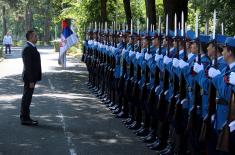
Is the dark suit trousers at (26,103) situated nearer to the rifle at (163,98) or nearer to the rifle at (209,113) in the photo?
the rifle at (163,98)

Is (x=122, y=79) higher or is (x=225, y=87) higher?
(x=225, y=87)

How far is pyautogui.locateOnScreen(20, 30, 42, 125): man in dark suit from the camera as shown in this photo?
1199cm

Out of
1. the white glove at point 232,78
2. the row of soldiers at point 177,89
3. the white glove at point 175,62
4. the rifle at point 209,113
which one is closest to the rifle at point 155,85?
the row of soldiers at point 177,89

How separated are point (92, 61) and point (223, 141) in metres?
12.8

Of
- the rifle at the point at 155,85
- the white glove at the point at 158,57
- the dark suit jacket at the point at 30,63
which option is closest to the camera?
the white glove at the point at 158,57

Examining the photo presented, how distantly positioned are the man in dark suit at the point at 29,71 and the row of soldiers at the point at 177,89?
198cm

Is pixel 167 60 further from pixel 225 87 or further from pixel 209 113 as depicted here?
pixel 225 87

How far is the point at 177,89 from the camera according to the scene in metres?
8.89

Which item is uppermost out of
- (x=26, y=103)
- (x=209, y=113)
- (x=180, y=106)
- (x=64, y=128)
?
(x=209, y=113)

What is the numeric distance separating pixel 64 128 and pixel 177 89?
3.69 metres

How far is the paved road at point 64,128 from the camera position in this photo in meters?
9.73

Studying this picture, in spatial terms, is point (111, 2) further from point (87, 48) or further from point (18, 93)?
point (18, 93)

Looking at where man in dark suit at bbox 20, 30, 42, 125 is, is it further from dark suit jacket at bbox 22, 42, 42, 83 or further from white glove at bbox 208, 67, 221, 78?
white glove at bbox 208, 67, 221, 78

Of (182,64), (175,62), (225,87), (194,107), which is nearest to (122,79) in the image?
(175,62)
